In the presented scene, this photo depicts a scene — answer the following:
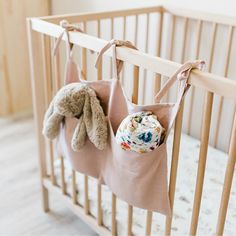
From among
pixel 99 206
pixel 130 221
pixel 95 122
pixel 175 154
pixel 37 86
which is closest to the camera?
pixel 175 154

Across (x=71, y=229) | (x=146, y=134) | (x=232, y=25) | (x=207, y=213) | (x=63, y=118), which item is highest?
(x=232, y=25)

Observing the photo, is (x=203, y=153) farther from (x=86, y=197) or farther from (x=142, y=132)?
(x=86, y=197)

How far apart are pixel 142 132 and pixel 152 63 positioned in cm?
19

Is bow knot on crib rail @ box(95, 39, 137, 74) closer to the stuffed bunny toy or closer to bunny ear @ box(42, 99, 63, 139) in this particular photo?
the stuffed bunny toy

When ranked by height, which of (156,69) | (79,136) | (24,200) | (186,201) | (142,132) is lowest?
(24,200)

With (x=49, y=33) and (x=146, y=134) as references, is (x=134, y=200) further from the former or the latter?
(x=49, y=33)

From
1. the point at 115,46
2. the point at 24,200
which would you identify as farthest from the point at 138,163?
the point at 24,200

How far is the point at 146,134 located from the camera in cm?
94

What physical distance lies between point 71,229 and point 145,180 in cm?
75

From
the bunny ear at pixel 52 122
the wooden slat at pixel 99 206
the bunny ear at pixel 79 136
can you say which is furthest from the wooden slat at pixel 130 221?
the bunny ear at pixel 52 122

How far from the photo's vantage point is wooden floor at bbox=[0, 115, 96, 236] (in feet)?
5.49

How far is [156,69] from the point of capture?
98 centimetres

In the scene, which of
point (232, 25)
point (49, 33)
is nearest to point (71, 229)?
point (49, 33)

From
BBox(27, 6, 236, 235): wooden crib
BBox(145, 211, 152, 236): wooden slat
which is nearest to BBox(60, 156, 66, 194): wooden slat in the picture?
BBox(27, 6, 236, 235): wooden crib
